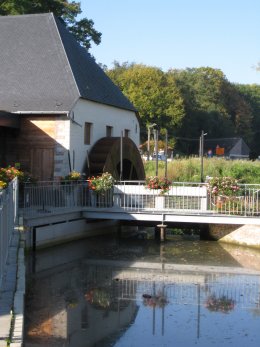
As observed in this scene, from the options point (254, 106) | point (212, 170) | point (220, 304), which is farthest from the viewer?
point (254, 106)

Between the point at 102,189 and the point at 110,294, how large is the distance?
7384 millimetres

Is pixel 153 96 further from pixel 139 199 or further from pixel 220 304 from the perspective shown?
pixel 220 304

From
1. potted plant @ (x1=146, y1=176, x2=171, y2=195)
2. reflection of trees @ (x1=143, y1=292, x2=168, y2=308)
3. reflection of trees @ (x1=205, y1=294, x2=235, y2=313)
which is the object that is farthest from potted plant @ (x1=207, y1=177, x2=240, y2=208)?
reflection of trees @ (x1=143, y1=292, x2=168, y2=308)

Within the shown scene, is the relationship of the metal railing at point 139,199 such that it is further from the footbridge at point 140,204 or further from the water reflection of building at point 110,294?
the water reflection of building at point 110,294

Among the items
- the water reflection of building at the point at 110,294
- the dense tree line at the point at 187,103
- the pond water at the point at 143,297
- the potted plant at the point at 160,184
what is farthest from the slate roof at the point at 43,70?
the dense tree line at the point at 187,103

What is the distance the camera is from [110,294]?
12.0 metres

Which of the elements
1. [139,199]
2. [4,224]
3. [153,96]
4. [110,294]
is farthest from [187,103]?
[4,224]

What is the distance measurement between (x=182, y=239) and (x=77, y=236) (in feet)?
11.9

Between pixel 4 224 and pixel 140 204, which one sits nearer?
pixel 4 224

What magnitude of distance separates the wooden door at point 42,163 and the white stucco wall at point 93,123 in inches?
29.7

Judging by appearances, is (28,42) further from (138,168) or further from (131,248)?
(131,248)

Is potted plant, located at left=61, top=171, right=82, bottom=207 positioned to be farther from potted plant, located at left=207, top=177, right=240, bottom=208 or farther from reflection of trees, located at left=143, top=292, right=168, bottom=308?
reflection of trees, located at left=143, top=292, right=168, bottom=308

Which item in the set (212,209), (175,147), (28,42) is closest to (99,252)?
(212,209)

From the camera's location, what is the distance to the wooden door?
808 inches
